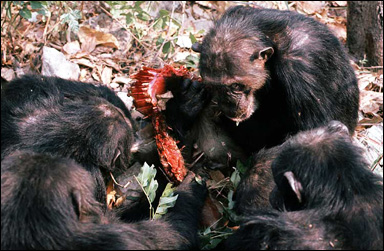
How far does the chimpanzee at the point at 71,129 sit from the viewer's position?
6.58 meters

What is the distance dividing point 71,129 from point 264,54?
2430 mm

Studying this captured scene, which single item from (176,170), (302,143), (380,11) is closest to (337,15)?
(380,11)

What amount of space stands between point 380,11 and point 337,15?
227cm

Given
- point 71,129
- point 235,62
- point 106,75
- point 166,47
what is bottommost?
point 106,75

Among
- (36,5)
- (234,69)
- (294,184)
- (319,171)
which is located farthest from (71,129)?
(36,5)

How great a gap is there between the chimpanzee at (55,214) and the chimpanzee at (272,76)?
6.75ft

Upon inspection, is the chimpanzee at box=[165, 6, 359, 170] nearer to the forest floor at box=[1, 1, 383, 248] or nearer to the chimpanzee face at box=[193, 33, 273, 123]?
the chimpanzee face at box=[193, 33, 273, 123]

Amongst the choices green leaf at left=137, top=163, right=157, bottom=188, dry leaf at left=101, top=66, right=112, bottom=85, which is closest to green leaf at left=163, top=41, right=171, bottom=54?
dry leaf at left=101, top=66, right=112, bottom=85

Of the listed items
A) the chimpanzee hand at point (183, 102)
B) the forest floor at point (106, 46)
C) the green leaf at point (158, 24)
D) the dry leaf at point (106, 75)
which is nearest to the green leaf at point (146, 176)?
the chimpanzee hand at point (183, 102)

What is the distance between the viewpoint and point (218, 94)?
280 inches

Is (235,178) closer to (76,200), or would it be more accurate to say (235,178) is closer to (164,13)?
(76,200)

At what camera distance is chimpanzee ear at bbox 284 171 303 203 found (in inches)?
212

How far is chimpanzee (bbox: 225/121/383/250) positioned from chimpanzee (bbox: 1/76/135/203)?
72.5 inches

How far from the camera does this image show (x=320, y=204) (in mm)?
5379
